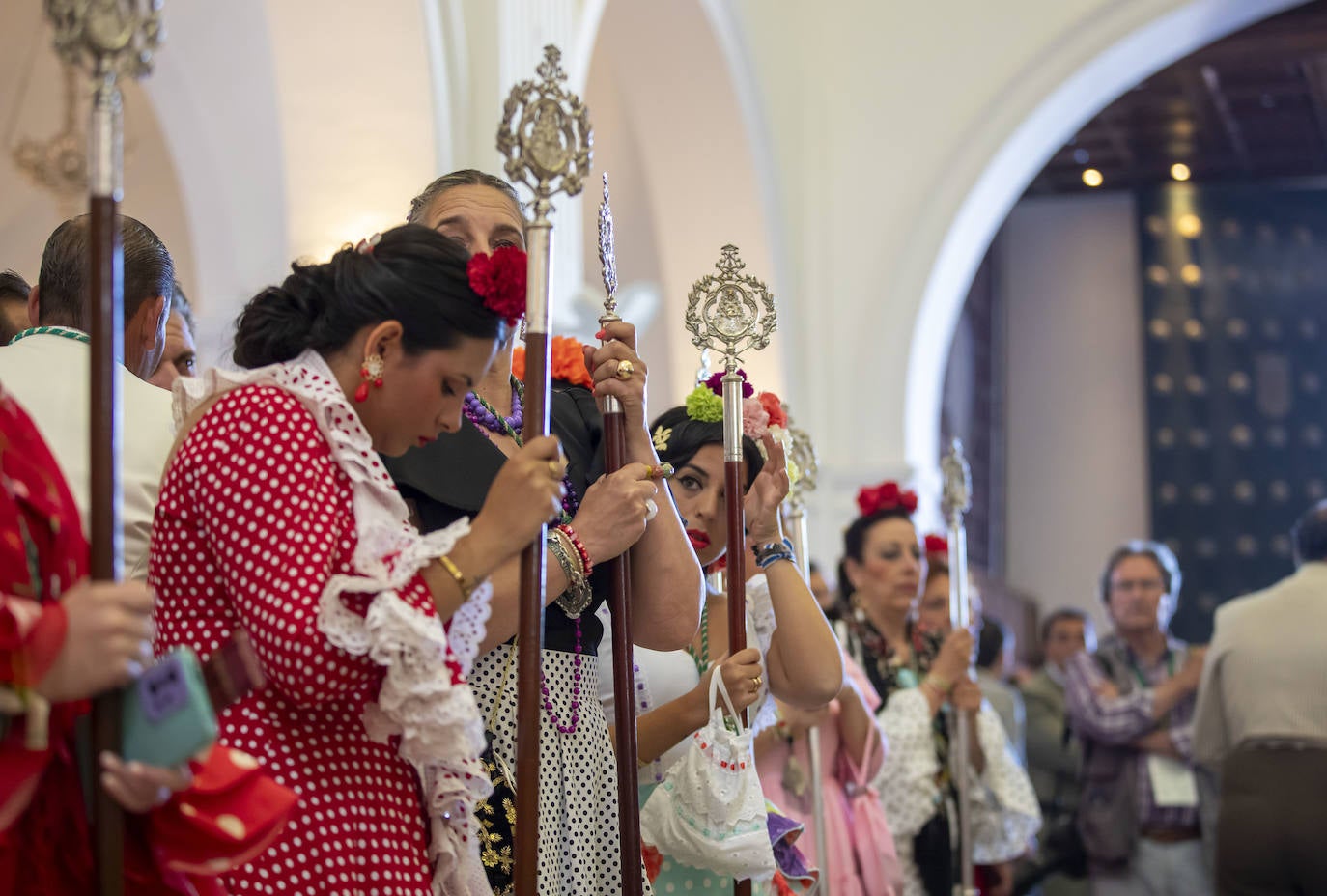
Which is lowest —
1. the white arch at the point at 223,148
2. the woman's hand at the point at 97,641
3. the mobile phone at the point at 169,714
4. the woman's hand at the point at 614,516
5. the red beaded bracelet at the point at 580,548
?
the mobile phone at the point at 169,714

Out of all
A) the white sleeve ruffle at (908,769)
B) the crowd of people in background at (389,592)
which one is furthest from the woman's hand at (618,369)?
the white sleeve ruffle at (908,769)

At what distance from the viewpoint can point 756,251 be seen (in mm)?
8305

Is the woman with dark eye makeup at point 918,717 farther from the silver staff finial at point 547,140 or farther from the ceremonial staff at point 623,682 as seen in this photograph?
the silver staff finial at point 547,140

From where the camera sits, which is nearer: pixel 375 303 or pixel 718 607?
pixel 375 303

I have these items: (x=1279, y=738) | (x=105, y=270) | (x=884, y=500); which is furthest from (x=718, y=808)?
(x=1279, y=738)

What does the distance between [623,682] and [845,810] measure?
183 cm

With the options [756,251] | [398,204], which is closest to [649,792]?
[398,204]

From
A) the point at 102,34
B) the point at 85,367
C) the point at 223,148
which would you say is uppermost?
the point at 223,148

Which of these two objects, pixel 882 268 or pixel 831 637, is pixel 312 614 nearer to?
pixel 831 637

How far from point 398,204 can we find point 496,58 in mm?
554

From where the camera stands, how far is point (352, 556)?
1754 millimetres

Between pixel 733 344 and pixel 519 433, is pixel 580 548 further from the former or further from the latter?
pixel 733 344

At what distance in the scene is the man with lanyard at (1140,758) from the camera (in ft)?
19.7

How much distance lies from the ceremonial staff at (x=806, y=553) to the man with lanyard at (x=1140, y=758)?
2.41 meters
